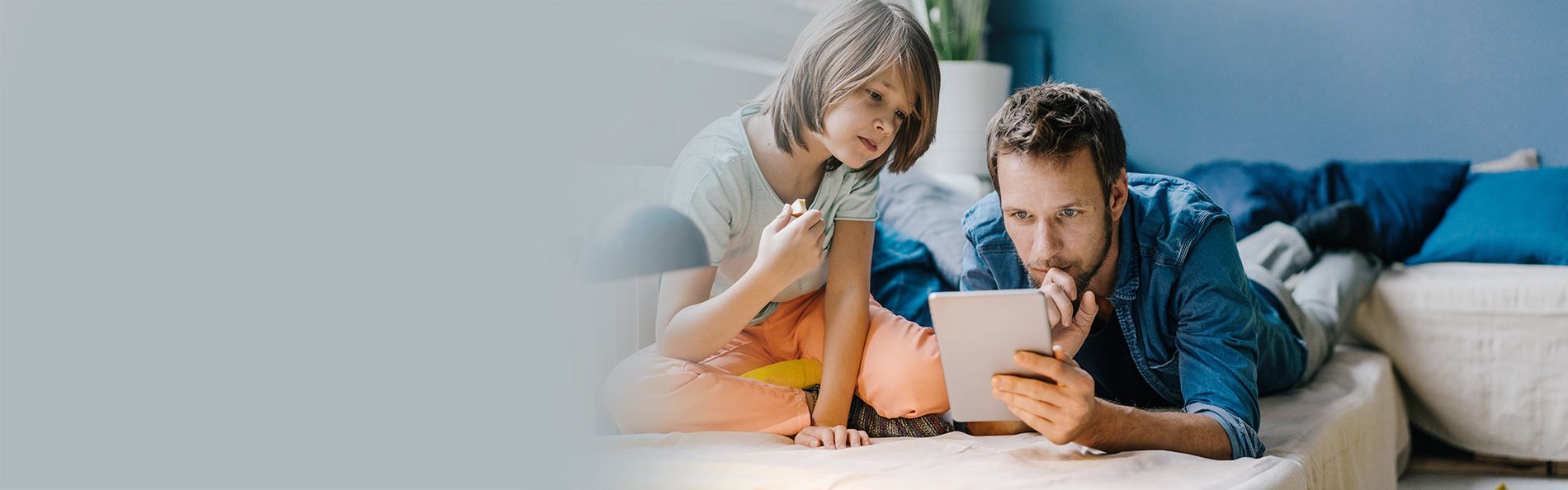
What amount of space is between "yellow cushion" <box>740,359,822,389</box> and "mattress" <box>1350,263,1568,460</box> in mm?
1126

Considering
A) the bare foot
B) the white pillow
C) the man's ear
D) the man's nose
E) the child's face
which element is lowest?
the bare foot

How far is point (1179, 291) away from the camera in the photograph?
105 cm

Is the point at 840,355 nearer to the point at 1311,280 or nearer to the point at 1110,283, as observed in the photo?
the point at 1110,283

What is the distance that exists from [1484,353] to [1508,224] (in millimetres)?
410

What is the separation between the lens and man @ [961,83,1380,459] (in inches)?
34.1

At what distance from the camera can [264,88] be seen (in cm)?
20

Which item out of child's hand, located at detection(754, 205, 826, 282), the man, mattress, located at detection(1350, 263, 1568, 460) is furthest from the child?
mattress, located at detection(1350, 263, 1568, 460)

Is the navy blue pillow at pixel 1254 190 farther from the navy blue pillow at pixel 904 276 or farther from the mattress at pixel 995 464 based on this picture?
the mattress at pixel 995 464

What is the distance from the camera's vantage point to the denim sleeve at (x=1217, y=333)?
0.96m

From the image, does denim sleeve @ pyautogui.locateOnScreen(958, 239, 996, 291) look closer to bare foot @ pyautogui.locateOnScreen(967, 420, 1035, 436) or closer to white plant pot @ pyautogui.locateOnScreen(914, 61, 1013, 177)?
bare foot @ pyautogui.locateOnScreen(967, 420, 1035, 436)

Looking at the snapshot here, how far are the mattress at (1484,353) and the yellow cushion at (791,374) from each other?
3.70ft

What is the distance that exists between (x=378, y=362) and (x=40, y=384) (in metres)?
0.06
